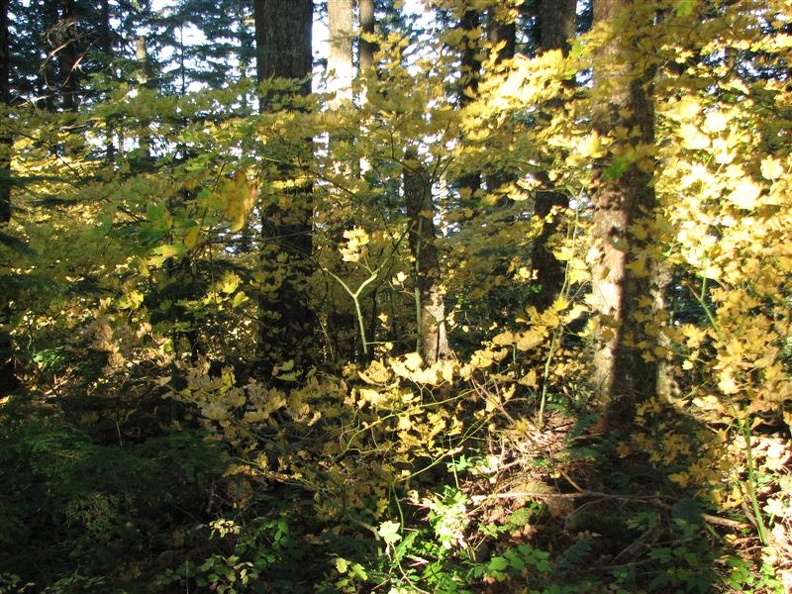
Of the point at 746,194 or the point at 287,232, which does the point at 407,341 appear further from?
the point at 746,194

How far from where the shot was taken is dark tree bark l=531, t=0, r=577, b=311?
5.53 meters

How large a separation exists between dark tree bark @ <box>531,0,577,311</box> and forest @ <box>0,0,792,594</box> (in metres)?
1.19

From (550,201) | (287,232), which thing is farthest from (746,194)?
(550,201)

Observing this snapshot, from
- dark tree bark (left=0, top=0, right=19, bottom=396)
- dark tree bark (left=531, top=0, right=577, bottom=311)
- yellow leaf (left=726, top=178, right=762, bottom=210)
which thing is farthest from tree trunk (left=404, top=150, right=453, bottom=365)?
dark tree bark (left=0, top=0, right=19, bottom=396)

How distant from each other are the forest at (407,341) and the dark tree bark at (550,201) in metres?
1.19

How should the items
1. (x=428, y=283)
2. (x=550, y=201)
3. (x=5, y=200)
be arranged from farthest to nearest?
1. (x=550, y=201)
2. (x=428, y=283)
3. (x=5, y=200)

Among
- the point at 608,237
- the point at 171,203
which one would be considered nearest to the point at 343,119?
the point at 171,203

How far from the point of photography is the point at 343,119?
3.12 meters

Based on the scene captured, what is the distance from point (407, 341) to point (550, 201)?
2.26m

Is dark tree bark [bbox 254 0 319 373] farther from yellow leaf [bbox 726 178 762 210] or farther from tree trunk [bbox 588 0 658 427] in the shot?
yellow leaf [bbox 726 178 762 210]

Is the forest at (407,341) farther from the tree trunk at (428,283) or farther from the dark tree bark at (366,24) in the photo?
the dark tree bark at (366,24)

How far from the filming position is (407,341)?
4.75 m

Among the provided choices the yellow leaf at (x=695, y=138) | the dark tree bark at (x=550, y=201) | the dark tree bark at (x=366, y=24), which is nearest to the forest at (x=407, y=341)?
the yellow leaf at (x=695, y=138)

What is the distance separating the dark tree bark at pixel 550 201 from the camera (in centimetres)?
553
